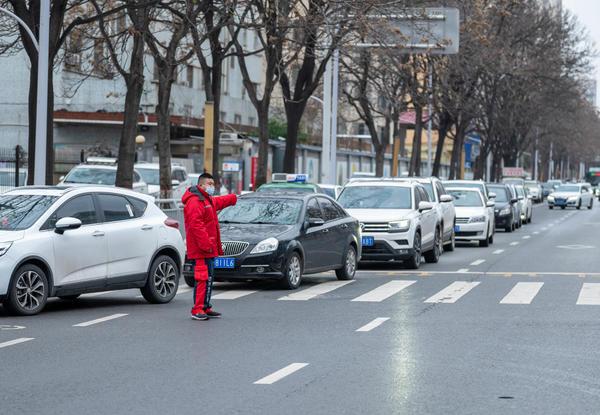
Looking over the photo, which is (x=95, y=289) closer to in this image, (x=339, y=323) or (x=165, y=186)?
(x=339, y=323)

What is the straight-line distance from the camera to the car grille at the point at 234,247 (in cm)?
1848

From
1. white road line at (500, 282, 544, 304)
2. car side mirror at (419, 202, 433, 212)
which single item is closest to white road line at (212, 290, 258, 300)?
white road line at (500, 282, 544, 304)

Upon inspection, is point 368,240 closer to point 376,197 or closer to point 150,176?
point 376,197

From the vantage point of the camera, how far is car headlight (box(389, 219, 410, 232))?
23875 mm

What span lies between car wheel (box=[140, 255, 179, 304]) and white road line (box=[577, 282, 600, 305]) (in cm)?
533

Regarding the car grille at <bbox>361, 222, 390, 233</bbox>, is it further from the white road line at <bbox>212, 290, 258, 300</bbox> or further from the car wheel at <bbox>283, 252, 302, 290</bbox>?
the white road line at <bbox>212, 290, 258, 300</bbox>

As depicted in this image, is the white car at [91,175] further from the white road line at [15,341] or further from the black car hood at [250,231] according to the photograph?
the white road line at [15,341]

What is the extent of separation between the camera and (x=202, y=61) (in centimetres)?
3378

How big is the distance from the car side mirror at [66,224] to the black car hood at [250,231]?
13.0 ft

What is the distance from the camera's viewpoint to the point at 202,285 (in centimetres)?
1458

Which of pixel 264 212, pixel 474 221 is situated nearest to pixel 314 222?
pixel 264 212

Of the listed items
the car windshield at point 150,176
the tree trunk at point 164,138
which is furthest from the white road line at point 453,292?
the car windshield at point 150,176

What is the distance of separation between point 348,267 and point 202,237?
683cm

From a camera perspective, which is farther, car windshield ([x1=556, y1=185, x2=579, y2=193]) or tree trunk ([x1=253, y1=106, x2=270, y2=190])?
car windshield ([x1=556, y1=185, x2=579, y2=193])
